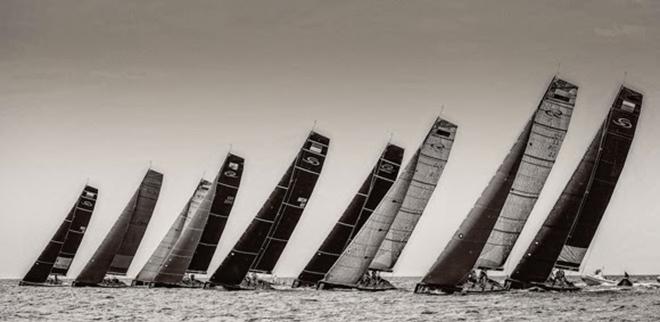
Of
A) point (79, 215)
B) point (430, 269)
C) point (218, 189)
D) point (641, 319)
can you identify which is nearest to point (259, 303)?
point (430, 269)

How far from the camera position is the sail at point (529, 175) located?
2136 inches

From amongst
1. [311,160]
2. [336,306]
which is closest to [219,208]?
[311,160]

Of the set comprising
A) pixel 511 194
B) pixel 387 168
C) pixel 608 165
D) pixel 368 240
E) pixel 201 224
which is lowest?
pixel 201 224

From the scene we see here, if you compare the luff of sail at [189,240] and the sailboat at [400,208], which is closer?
the sailboat at [400,208]

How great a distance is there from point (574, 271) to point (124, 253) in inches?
1276

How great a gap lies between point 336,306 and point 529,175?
486 inches

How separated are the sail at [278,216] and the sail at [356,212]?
267 centimetres

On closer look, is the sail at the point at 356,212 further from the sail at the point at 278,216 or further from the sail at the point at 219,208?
the sail at the point at 219,208

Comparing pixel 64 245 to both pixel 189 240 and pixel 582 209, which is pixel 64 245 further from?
pixel 582 209

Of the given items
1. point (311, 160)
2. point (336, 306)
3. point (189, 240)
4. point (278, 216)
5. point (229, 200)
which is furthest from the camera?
point (229, 200)

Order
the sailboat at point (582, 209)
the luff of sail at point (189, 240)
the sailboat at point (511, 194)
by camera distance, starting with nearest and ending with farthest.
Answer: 1. the sailboat at point (511, 194)
2. the sailboat at point (582, 209)
3. the luff of sail at point (189, 240)

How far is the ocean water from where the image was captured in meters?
43.8

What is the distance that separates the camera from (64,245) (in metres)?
76.4

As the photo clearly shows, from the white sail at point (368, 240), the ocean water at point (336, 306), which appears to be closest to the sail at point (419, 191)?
the white sail at point (368, 240)
